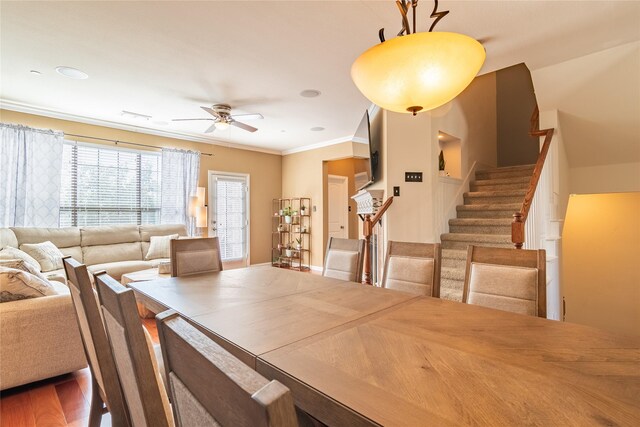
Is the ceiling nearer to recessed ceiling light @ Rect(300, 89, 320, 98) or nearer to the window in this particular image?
recessed ceiling light @ Rect(300, 89, 320, 98)

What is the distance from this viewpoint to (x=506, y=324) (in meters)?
1.19

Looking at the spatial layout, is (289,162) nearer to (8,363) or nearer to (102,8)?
(102,8)

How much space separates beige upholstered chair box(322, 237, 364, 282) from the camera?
2.21 m

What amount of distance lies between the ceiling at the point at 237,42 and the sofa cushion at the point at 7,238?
5.52 feet

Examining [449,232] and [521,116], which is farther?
[521,116]

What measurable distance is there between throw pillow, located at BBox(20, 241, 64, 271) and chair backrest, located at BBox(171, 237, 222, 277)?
2694 mm

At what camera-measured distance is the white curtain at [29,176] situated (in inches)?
158

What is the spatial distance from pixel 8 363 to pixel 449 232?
4406mm

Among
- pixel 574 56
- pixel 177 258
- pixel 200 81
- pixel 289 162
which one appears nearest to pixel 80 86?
pixel 200 81

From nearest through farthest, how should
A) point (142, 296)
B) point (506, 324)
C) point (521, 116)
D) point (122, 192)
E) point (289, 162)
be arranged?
point (506, 324) < point (142, 296) < point (122, 192) < point (521, 116) < point (289, 162)

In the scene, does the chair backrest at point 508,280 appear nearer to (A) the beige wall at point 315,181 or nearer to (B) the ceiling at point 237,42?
(B) the ceiling at point 237,42

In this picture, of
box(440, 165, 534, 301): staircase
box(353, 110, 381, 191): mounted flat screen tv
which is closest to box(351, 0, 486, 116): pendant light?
box(440, 165, 534, 301): staircase

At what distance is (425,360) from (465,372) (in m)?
0.11

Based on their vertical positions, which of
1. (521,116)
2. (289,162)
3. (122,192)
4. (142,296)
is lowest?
(142,296)
